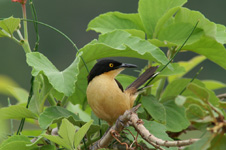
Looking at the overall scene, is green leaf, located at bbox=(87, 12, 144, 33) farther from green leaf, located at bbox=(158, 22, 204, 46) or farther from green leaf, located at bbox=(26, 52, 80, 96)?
green leaf, located at bbox=(26, 52, 80, 96)

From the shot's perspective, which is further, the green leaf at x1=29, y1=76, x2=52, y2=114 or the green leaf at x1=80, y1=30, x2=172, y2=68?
the green leaf at x1=29, y1=76, x2=52, y2=114

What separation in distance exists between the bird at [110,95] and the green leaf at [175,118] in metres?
0.14

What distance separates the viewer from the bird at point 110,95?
5.06 ft

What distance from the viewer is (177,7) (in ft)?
4.98

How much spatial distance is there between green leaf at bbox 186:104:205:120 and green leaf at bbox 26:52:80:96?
500 millimetres

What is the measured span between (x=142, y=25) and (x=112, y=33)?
0.27m

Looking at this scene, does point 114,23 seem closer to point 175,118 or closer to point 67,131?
point 175,118

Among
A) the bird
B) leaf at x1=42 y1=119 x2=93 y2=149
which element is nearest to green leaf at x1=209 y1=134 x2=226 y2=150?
leaf at x1=42 y1=119 x2=93 y2=149

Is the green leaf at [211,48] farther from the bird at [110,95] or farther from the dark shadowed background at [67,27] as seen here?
the dark shadowed background at [67,27]

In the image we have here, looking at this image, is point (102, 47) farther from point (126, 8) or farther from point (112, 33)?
point (126, 8)

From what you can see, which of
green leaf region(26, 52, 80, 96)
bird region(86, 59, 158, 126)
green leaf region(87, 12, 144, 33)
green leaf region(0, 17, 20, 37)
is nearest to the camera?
green leaf region(26, 52, 80, 96)

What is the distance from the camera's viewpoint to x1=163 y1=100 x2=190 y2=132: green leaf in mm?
1500

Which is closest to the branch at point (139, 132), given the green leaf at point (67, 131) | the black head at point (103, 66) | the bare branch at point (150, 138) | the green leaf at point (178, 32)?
the bare branch at point (150, 138)

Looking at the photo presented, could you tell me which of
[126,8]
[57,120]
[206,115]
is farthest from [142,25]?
[126,8]
